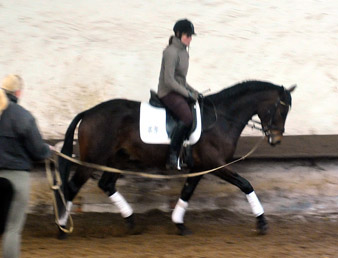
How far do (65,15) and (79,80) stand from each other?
96 centimetres

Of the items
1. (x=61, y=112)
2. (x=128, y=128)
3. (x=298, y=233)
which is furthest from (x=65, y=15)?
(x=298, y=233)

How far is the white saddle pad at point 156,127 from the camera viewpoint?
24.7 feet

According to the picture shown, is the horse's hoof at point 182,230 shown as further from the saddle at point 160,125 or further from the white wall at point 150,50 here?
the white wall at point 150,50

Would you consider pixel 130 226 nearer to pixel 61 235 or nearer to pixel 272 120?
pixel 61 235

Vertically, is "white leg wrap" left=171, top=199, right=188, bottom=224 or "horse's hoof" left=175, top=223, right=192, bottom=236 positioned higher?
"white leg wrap" left=171, top=199, right=188, bottom=224

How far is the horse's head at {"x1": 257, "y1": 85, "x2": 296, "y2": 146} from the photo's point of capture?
7.71 m

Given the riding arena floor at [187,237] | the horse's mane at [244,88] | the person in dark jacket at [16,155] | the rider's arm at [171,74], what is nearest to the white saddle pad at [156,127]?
the rider's arm at [171,74]

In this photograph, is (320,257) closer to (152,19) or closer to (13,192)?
(13,192)

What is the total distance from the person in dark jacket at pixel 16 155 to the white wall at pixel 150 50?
11.2ft

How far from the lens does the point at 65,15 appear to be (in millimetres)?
8938

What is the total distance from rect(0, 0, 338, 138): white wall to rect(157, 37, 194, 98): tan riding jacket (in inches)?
48.0

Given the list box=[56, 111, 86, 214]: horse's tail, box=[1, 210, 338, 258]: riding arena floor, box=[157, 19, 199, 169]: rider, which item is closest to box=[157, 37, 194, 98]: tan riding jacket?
box=[157, 19, 199, 169]: rider

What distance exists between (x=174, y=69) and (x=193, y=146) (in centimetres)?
95

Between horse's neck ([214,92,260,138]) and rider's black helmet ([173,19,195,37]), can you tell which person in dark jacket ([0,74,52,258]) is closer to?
rider's black helmet ([173,19,195,37])
